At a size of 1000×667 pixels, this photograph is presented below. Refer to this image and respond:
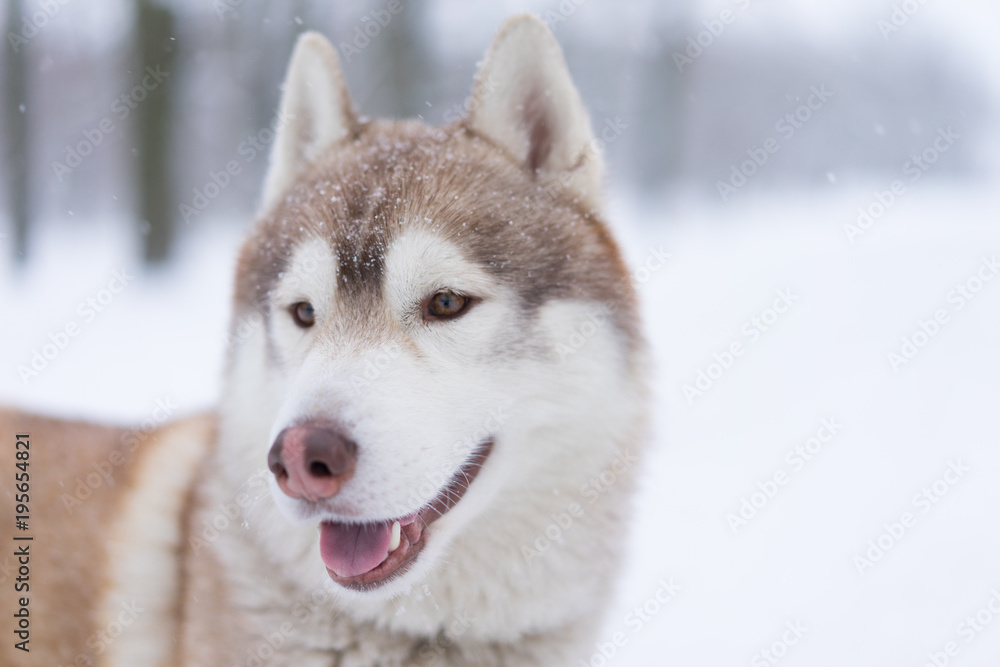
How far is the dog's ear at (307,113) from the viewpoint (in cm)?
235

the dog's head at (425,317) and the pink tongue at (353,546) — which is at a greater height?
the dog's head at (425,317)

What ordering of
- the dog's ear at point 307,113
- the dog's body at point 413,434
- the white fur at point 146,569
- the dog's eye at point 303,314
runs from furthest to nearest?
the dog's ear at point 307,113 < the white fur at point 146,569 < the dog's eye at point 303,314 < the dog's body at point 413,434

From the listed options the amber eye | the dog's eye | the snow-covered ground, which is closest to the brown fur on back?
the snow-covered ground

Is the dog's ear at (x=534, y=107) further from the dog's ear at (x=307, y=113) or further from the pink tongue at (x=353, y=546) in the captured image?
the pink tongue at (x=353, y=546)

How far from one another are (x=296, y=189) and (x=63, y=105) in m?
9.32

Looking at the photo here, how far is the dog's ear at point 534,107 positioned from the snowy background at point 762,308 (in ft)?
0.81

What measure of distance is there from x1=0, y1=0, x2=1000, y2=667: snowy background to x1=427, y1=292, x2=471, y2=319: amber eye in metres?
0.76

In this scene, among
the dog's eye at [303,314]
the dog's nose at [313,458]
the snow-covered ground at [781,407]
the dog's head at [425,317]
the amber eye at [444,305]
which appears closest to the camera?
the dog's nose at [313,458]

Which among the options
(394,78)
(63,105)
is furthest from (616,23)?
(63,105)

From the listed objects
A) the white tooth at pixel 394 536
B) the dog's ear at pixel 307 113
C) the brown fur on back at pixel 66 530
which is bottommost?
the brown fur on back at pixel 66 530

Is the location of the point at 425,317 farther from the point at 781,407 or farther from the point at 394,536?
the point at 781,407

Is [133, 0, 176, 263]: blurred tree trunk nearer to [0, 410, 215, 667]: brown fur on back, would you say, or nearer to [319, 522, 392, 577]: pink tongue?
[0, 410, 215, 667]: brown fur on back

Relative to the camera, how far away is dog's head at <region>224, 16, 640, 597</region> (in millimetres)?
1653

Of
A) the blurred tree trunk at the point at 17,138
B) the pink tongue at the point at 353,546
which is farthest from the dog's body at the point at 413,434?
the blurred tree trunk at the point at 17,138
